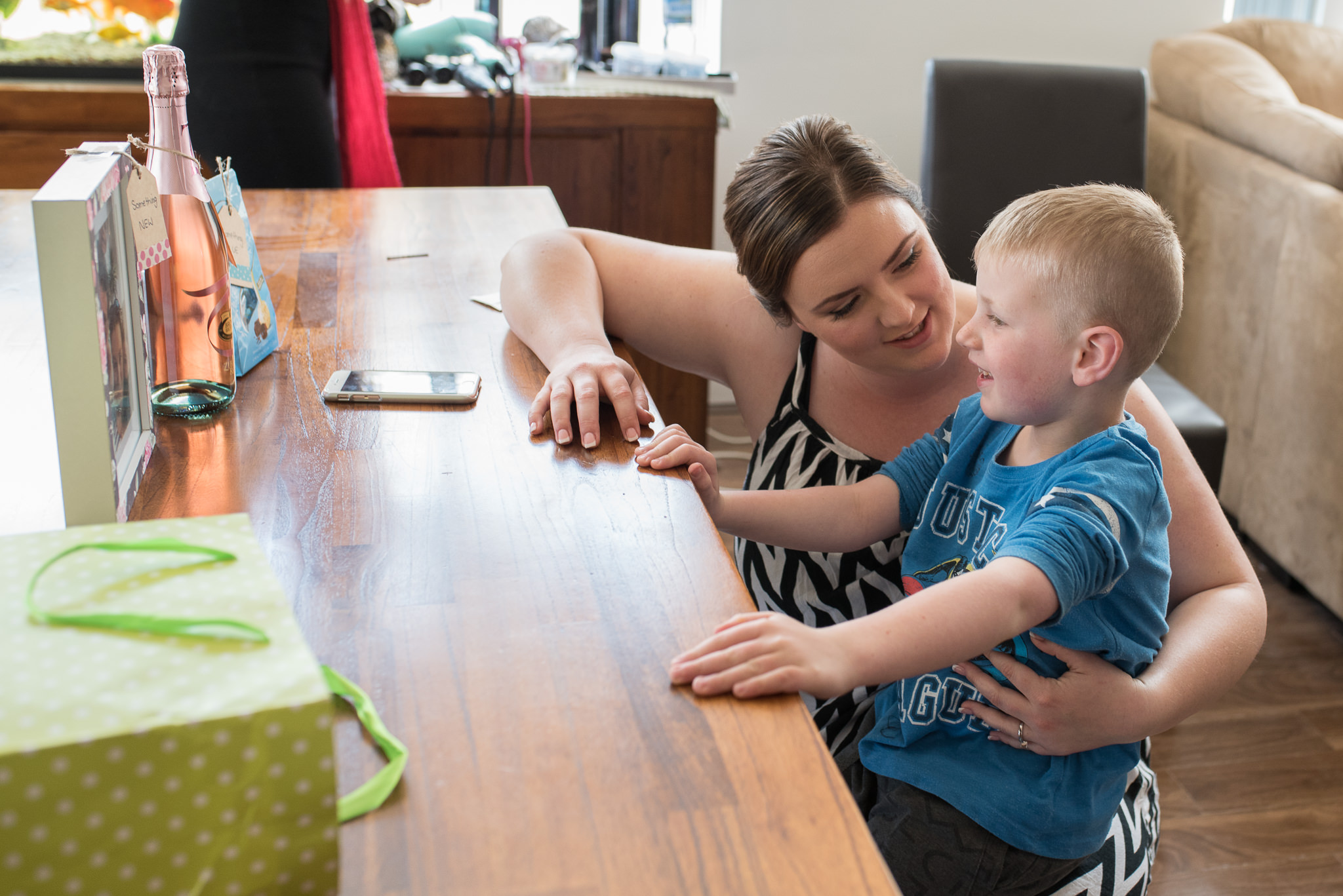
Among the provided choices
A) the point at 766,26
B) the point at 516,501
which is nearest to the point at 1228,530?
the point at 516,501

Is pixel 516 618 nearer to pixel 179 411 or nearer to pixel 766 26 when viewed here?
pixel 179 411

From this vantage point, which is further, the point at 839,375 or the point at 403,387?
the point at 839,375

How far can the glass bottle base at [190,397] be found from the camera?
3.31ft

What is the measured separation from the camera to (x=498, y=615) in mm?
720

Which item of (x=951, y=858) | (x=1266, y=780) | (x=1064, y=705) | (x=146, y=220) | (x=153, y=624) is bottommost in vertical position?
(x=1266, y=780)

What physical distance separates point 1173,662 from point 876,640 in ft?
1.23

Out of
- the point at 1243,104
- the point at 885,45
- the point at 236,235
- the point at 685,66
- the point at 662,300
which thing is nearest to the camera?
the point at 236,235

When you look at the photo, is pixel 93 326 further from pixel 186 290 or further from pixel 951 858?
pixel 951 858

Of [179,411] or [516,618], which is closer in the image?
[516,618]

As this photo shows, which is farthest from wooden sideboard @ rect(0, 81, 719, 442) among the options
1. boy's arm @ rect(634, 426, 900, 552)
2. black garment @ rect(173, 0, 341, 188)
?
boy's arm @ rect(634, 426, 900, 552)

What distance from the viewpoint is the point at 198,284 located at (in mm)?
1019

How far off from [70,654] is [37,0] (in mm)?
2702

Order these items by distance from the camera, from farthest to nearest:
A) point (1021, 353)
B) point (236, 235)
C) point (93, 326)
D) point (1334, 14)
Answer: point (1334, 14), point (236, 235), point (1021, 353), point (93, 326)

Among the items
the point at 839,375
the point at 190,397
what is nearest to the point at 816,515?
the point at 839,375
